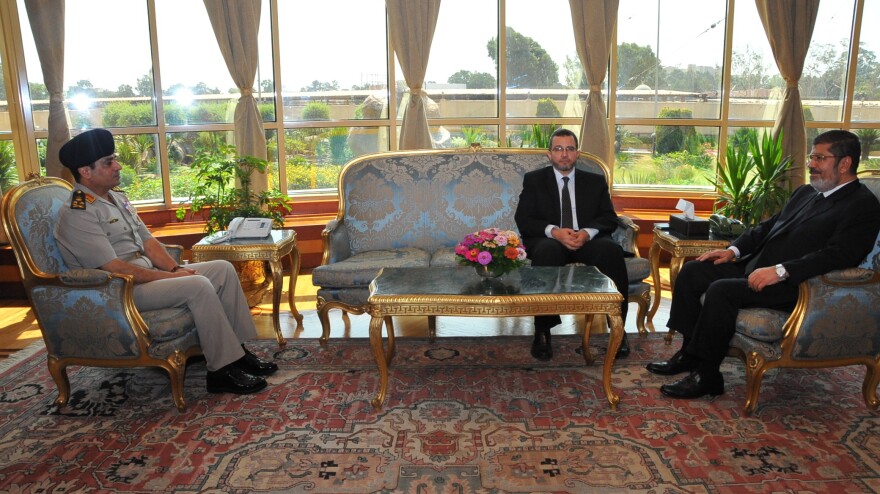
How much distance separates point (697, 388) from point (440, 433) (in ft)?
4.05

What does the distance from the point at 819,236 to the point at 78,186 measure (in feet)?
11.1

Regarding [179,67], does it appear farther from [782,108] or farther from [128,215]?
[782,108]

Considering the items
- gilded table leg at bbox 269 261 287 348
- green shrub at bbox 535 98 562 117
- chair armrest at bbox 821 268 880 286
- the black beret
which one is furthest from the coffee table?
green shrub at bbox 535 98 562 117

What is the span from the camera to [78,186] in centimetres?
308

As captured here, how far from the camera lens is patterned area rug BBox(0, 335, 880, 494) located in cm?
244

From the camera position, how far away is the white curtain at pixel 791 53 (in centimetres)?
557

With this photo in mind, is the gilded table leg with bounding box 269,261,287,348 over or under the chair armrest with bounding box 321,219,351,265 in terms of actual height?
under

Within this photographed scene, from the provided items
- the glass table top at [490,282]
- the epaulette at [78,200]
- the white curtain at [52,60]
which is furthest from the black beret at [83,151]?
the white curtain at [52,60]

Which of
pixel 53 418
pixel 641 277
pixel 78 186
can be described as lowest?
pixel 53 418

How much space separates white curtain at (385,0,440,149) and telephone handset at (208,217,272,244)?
1894 mm

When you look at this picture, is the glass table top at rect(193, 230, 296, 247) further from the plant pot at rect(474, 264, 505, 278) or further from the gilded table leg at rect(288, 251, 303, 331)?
the plant pot at rect(474, 264, 505, 278)

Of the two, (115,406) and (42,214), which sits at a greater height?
(42,214)

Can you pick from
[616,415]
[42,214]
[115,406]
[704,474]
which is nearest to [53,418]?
[115,406]

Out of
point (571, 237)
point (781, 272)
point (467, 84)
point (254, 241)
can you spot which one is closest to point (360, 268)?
point (254, 241)
